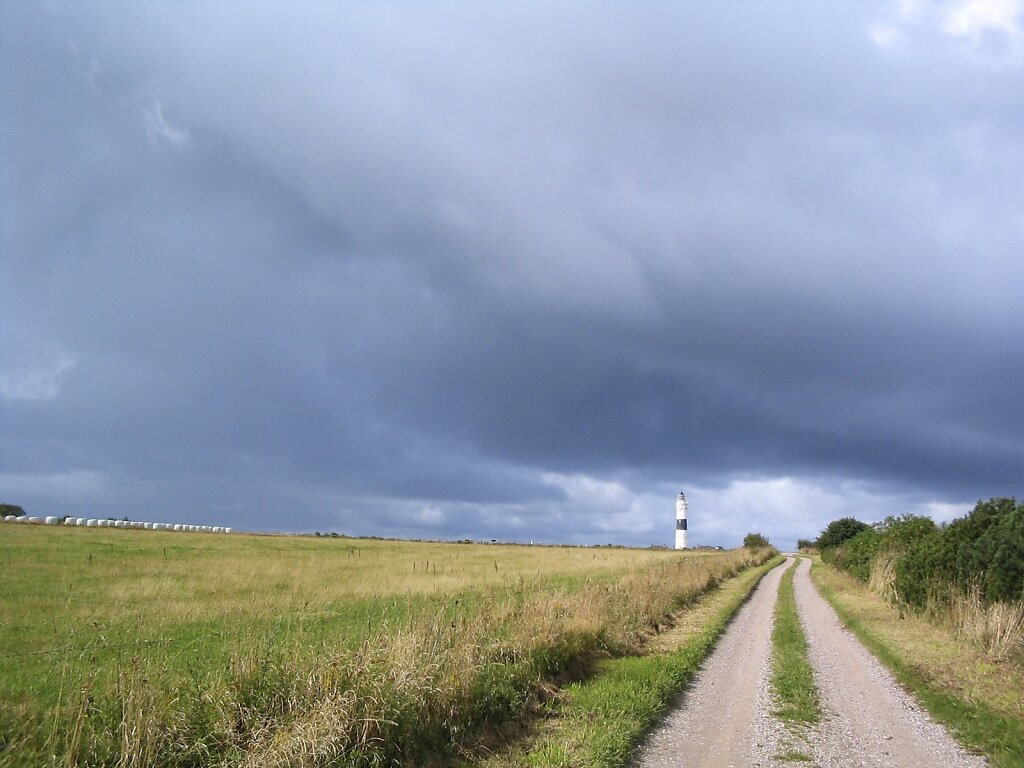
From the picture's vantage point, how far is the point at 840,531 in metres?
66.3

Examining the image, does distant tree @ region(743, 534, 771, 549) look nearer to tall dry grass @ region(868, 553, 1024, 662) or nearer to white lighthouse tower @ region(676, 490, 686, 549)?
white lighthouse tower @ region(676, 490, 686, 549)

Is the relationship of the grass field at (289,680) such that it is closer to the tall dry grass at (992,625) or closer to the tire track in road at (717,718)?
the tire track in road at (717,718)

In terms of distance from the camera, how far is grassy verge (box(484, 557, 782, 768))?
8094 millimetres

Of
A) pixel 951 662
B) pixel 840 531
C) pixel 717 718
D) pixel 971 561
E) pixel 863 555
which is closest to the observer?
pixel 717 718

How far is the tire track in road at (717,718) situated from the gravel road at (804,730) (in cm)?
1

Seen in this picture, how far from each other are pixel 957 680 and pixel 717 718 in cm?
631

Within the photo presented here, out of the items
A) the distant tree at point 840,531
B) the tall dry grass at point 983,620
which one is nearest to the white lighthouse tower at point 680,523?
the distant tree at point 840,531

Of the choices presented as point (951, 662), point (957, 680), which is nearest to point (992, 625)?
point (951, 662)

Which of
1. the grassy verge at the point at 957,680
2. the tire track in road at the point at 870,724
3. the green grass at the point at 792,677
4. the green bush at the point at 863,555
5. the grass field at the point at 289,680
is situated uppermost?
the green bush at the point at 863,555

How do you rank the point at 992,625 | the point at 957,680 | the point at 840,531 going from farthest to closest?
the point at 840,531 → the point at 992,625 → the point at 957,680

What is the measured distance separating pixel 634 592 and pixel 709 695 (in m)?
8.72

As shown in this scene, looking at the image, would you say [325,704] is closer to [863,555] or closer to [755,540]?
[863,555]

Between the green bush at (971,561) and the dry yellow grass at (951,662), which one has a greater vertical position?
the green bush at (971,561)

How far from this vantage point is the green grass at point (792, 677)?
1059 cm
